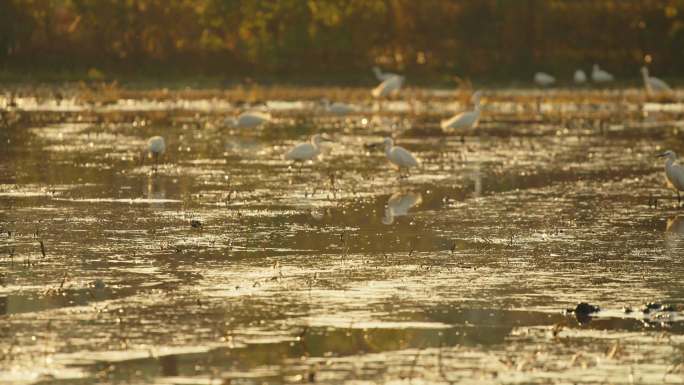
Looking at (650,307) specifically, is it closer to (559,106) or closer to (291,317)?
(291,317)

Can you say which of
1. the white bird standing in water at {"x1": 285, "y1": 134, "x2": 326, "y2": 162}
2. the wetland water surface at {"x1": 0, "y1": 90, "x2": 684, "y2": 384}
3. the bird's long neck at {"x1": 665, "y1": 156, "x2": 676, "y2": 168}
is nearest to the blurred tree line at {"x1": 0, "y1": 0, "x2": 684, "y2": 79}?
the wetland water surface at {"x1": 0, "y1": 90, "x2": 684, "y2": 384}

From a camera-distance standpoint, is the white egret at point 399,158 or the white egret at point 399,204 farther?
the white egret at point 399,158

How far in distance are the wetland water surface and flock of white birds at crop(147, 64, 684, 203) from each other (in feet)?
0.89

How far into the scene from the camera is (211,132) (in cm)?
2861

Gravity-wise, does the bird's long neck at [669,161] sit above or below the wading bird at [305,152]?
above

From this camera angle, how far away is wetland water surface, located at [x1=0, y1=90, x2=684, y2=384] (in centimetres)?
951

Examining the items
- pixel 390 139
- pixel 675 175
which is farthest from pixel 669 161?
pixel 390 139

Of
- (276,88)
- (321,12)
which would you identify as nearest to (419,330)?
(276,88)

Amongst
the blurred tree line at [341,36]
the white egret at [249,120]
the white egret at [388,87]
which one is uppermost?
the blurred tree line at [341,36]

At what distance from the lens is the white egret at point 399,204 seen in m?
16.7

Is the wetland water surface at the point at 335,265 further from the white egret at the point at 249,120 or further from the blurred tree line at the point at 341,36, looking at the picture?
the blurred tree line at the point at 341,36

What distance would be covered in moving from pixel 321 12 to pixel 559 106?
12.6 m

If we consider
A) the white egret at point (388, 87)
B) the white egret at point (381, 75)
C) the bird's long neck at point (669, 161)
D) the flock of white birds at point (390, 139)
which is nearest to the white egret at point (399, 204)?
the flock of white birds at point (390, 139)

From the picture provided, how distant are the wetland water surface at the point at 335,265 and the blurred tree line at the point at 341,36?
65.8 ft
